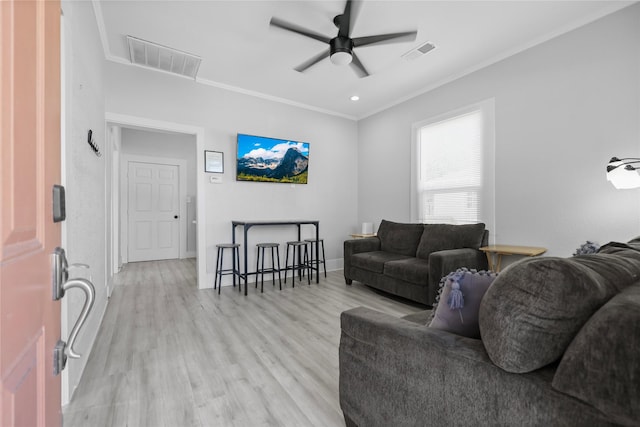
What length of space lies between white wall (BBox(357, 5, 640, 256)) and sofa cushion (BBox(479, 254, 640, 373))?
256cm

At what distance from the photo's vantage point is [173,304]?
3340 mm

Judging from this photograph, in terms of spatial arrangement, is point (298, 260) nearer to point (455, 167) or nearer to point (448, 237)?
point (448, 237)

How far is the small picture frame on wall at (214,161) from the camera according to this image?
13.3 feet

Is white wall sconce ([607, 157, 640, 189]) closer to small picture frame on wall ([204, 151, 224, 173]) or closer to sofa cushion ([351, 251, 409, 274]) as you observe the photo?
sofa cushion ([351, 251, 409, 274])

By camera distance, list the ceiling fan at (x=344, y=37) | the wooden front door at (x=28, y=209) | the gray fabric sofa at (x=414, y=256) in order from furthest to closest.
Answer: the gray fabric sofa at (x=414, y=256)
the ceiling fan at (x=344, y=37)
the wooden front door at (x=28, y=209)

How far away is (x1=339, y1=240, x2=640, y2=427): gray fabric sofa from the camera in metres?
0.65

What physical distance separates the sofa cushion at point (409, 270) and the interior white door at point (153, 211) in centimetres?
515

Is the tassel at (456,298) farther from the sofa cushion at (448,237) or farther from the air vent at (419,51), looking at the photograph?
the air vent at (419,51)

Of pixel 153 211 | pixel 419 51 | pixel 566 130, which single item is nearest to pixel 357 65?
pixel 419 51

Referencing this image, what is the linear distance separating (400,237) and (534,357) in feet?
11.3

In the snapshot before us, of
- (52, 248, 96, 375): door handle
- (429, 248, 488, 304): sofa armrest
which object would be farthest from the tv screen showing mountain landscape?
(52, 248, 96, 375): door handle

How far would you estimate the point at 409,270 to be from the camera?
10.7ft

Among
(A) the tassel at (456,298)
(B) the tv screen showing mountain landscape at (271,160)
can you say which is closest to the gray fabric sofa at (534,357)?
(A) the tassel at (456,298)

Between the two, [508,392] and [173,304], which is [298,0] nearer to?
[508,392]
